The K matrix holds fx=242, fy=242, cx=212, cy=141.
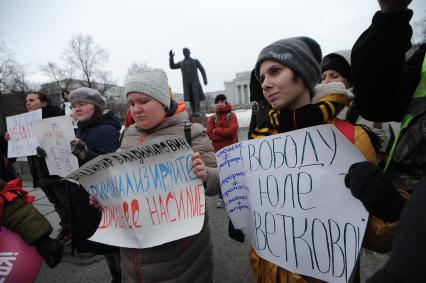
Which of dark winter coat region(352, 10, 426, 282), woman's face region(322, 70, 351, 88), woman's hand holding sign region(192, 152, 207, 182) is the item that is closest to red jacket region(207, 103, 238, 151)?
woman's face region(322, 70, 351, 88)

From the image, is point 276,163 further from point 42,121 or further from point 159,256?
point 42,121

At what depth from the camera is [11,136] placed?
3.11 meters

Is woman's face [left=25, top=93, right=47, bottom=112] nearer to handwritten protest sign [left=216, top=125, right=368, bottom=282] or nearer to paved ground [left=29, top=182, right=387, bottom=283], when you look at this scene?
paved ground [left=29, top=182, right=387, bottom=283]

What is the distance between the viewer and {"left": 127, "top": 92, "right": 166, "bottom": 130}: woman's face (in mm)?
1536

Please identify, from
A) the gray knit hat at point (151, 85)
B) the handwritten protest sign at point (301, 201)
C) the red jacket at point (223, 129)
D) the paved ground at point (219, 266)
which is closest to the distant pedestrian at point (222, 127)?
the red jacket at point (223, 129)

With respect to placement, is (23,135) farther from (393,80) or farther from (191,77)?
(191,77)

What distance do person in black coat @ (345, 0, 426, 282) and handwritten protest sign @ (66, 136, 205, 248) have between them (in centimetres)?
79

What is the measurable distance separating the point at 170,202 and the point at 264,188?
539 mm

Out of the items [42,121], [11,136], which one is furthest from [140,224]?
[11,136]

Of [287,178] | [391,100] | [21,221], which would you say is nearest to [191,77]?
[21,221]

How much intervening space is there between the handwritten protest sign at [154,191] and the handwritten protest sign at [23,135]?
79.3 inches

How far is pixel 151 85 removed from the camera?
1530mm

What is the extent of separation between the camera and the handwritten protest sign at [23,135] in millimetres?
2846

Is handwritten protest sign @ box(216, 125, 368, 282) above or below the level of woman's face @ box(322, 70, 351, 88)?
below
